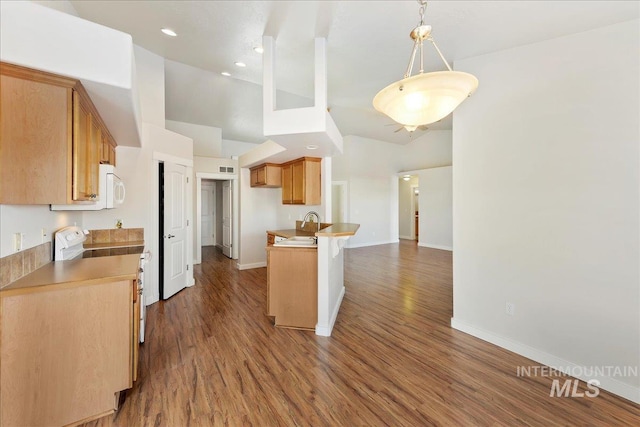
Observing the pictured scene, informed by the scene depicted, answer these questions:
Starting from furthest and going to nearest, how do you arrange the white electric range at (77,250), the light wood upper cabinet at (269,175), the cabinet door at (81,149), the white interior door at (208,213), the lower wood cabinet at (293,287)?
the white interior door at (208,213) → the light wood upper cabinet at (269,175) → the lower wood cabinet at (293,287) → the white electric range at (77,250) → the cabinet door at (81,149)

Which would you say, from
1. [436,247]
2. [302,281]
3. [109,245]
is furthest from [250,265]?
[436,247]

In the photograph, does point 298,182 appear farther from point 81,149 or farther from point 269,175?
point 81,149

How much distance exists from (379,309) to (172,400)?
8.25 feet

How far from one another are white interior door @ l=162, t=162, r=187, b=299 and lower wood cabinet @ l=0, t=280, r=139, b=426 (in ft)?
7.32

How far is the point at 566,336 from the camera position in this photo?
2197 mm

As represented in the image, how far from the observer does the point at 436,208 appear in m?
8.30

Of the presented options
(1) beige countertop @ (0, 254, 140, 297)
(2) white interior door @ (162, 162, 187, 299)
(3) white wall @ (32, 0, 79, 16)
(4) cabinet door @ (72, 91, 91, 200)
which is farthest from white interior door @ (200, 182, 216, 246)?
(4) cabinet door @ (72, 91, 91, 200)

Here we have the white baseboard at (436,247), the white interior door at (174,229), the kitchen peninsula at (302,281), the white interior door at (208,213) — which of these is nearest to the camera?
the kitchen peninsula at (302,281)

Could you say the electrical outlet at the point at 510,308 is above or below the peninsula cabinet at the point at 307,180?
below

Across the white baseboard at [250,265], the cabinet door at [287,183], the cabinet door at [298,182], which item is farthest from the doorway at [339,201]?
the cabinet door at [298,182]

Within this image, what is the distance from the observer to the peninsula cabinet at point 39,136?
56.7 inches

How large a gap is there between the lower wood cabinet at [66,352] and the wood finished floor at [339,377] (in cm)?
23

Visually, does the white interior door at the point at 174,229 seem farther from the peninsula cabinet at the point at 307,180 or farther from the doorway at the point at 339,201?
the doorway at the point at 339,201

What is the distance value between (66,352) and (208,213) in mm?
6925
